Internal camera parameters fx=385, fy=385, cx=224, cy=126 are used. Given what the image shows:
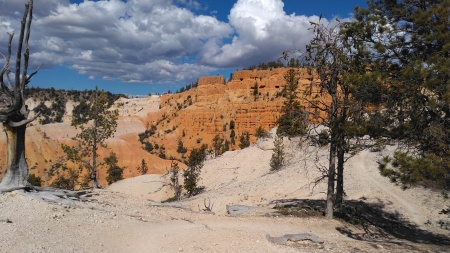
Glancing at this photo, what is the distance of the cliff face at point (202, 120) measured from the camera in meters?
61.3

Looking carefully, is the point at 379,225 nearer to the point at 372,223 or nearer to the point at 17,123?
the point at 372,223

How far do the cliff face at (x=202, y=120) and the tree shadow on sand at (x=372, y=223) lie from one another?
43.1 metres

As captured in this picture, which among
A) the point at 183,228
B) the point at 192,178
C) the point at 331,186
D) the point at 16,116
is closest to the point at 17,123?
the point at 16,116

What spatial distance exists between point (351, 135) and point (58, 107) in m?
104

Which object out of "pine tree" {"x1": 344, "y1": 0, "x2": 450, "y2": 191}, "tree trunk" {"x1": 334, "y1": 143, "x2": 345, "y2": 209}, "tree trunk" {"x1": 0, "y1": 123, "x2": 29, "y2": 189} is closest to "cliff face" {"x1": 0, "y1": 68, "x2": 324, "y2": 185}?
"tree trunk" {"x1": 334, "y1": 143, "x2": 345, "y2": 209}

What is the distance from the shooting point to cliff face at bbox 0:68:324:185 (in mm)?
61281

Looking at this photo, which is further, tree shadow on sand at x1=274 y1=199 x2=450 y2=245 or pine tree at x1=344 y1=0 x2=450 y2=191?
tree shadow on sand at x1=274 y1=199 x2=450 y2=245

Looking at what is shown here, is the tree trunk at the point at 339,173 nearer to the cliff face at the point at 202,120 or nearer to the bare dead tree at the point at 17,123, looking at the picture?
the bare dead tree at the point at 17,123

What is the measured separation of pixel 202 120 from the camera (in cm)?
7869

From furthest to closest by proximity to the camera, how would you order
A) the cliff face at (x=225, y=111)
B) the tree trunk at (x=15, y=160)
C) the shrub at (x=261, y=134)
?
the cliff face at (x=225, y=111) < the shrub at (x=261, y=134) < the tree trunk at (x=15, y=160)

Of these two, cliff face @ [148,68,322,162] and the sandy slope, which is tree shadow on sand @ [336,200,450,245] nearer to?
Result: the sandy slope

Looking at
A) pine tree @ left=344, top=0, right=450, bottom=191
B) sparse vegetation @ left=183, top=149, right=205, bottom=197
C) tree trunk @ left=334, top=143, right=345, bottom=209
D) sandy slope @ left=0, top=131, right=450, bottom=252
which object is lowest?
sparse vegetation @ left=183, top=149, right=205, bottom=197

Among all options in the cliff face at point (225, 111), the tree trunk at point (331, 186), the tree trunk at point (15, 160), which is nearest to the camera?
the tree trunk at point (15, 160)

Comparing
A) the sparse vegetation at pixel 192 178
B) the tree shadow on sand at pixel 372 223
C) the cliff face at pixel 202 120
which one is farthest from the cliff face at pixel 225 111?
the tree shadow on sand at pixel 372 223
